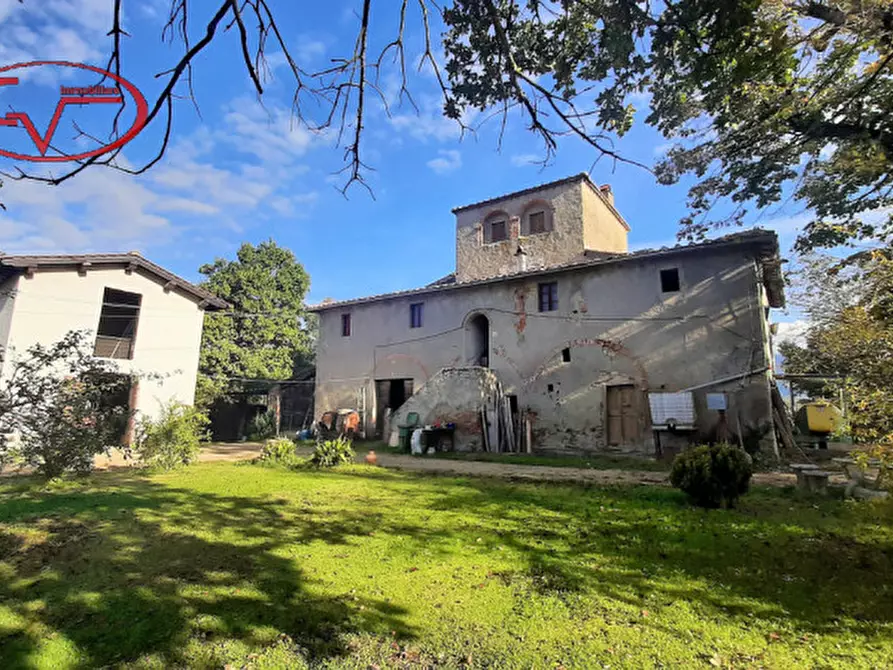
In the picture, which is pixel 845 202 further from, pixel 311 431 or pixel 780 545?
pixel 311 431

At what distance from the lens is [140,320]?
16.7 metres

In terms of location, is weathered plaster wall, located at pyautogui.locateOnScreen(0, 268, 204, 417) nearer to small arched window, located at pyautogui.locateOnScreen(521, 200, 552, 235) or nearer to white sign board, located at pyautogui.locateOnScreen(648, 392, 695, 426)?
small arched window, located at pyautogui.locateOnScreen(521, 200, 552, 235)

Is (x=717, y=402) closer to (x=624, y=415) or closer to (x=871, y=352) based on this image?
(x=624, y=415)

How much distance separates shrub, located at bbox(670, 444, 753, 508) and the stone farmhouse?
20.3 feet

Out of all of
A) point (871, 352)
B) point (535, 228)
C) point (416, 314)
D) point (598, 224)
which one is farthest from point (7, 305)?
point (598, 224)

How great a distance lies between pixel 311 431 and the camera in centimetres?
2048

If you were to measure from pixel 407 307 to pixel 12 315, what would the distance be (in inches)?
504

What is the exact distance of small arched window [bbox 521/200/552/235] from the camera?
20141 millimetres

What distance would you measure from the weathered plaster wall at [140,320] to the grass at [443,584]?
34.0 ft

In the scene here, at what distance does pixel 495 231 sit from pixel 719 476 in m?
16.6

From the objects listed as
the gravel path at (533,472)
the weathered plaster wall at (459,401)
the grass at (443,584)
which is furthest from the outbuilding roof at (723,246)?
the grass at (443,584)

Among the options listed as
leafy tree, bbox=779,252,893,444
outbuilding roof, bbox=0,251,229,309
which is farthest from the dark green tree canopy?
outbuilding roof, bbox=0,251,229,309

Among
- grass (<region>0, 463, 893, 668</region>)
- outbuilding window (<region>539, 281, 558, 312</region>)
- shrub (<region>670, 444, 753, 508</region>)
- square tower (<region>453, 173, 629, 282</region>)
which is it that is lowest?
grass (<region>0, 463, 893, 668</region>)

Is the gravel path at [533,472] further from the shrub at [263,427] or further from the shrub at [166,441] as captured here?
the shrub at [263,427]
